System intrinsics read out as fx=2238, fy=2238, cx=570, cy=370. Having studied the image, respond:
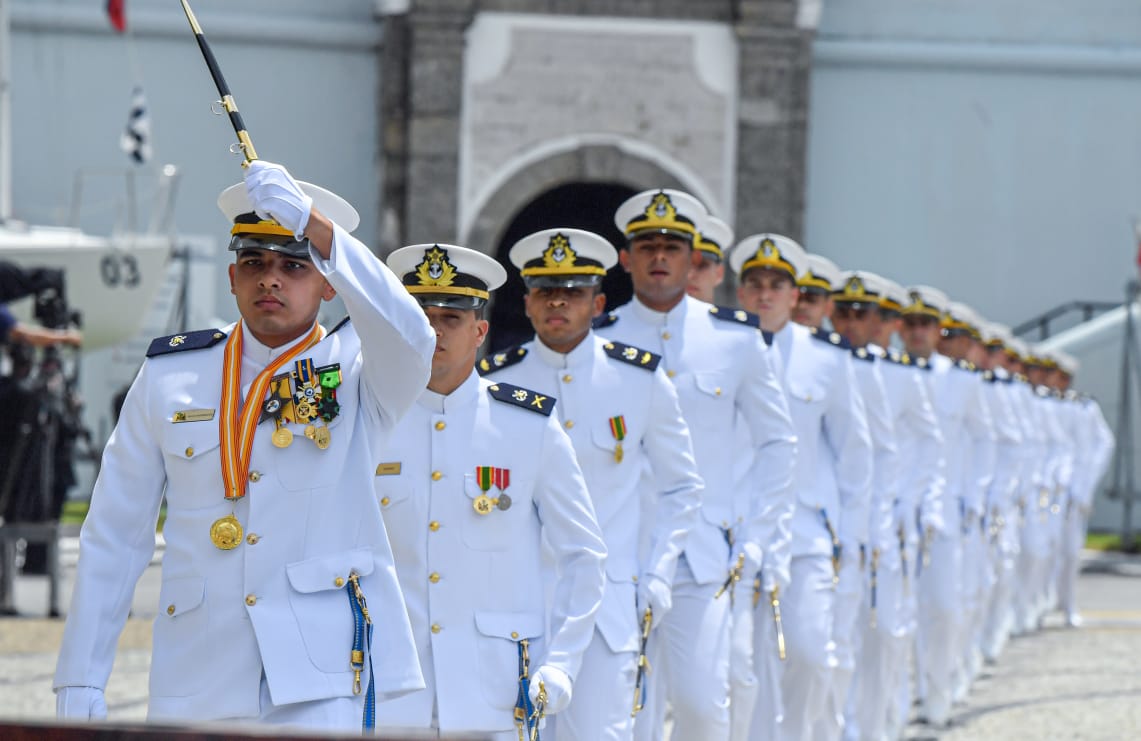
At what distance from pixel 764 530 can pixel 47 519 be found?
824 cm

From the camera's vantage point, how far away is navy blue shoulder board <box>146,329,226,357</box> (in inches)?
202

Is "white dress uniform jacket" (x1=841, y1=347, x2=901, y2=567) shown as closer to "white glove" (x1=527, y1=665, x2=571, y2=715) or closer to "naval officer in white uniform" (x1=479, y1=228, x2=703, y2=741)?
"naval officer in white uniform" (x1=479, y1=228, x2=703, y2=741)

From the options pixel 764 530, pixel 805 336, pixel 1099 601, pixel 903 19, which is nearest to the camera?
pixel 764 530

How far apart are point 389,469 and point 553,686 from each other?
72 cm

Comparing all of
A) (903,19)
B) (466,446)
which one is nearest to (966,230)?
(903,19)

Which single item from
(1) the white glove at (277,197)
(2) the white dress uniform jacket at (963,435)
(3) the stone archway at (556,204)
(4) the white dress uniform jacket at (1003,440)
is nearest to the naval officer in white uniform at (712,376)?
(1) the white glove at (277,197)

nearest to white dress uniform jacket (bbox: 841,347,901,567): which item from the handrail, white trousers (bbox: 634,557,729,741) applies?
white trousers (bbox: 634,557,729,741)

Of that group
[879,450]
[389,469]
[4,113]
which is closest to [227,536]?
[389,469]

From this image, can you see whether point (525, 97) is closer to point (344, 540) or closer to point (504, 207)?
point (504, 207)

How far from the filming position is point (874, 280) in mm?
11953

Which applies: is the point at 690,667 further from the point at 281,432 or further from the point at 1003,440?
the point at 1003,440

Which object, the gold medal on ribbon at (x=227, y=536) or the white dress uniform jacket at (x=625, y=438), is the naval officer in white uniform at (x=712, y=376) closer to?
the white dress uniform jacket at (x=625, y=438)

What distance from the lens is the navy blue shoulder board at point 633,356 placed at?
24.3 feet

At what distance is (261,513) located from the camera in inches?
192
